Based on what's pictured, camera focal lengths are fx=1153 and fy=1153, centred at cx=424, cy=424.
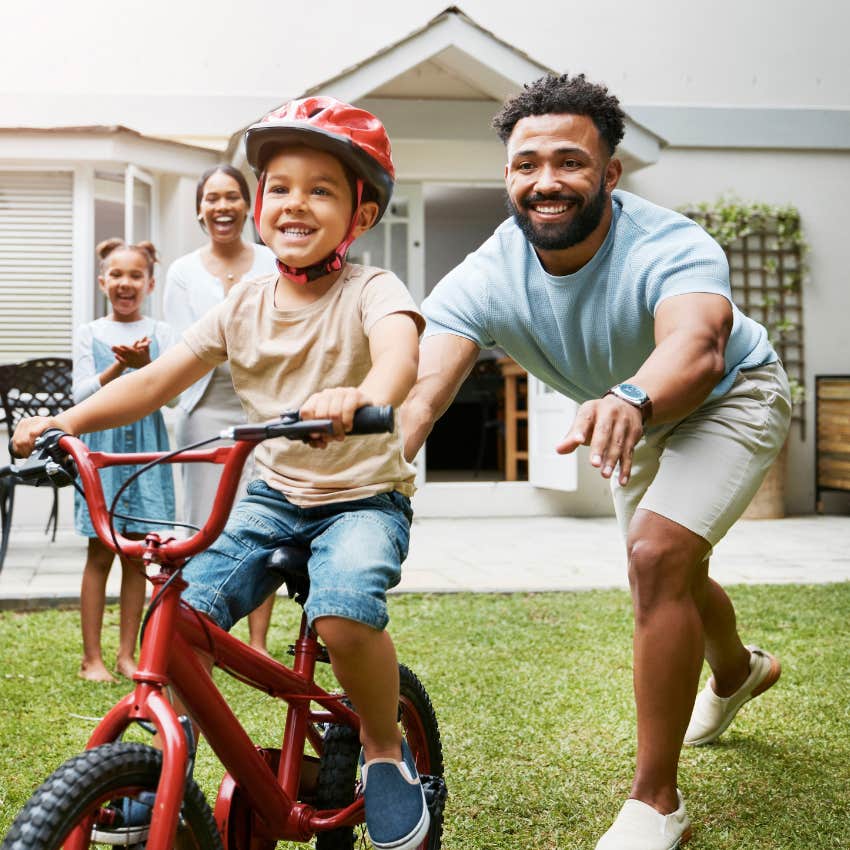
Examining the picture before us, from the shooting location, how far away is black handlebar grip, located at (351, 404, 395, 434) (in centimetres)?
169

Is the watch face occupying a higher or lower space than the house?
lower

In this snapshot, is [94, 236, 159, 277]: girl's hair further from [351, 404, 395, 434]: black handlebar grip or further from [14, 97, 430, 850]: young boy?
[351, 404, 395, 434]: black handlebar grip

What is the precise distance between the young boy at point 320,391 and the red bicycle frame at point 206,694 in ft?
0.43

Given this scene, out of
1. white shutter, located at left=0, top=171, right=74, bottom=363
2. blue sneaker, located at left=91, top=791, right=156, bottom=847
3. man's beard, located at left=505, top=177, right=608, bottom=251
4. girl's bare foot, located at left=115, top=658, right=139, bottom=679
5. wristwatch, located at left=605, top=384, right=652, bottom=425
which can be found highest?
white shutter, located at left=0, top=171, right=74, bottom=363

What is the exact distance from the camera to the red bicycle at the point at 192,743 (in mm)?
1663

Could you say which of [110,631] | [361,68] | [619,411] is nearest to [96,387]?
[110,631]

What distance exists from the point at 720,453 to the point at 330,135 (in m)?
1.30

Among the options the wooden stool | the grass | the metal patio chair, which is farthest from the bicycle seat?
the wooden stool

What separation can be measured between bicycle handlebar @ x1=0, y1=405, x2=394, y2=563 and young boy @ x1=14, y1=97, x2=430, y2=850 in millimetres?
206

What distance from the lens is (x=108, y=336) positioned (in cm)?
454

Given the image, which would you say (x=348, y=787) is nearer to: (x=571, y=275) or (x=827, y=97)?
(x=571, y=275)

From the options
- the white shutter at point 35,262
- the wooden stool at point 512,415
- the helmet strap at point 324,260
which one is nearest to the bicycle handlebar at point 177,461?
the helmet strap at point 324,260

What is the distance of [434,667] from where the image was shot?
4410 mm

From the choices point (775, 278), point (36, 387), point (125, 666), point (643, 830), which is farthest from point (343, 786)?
point (775, 278)
